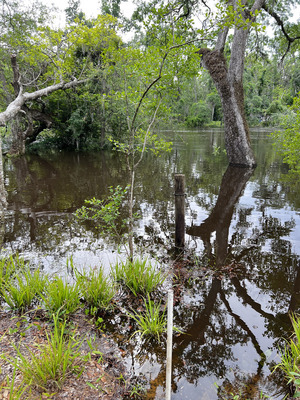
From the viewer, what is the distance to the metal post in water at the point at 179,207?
4.52 metres

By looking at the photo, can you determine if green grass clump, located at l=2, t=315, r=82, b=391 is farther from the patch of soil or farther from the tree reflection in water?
the tree reflection in water

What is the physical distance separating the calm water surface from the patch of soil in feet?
0.73

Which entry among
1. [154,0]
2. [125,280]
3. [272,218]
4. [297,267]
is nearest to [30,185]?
[125,280]

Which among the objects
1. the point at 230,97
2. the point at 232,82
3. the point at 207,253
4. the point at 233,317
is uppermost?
the point at 232,82

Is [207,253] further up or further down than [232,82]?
further down

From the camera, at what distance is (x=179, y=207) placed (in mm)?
4684

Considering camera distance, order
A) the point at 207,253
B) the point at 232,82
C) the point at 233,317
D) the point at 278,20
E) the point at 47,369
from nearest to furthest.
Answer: the point at 47,369 < the point at 233,317 < the point at 207,253 < the point at 232,82 < the point at 278,20

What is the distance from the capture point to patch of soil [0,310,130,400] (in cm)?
216

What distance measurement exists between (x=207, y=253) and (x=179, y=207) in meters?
1.26

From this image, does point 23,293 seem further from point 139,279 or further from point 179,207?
point 179,207

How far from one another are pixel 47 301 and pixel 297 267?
14.1 feet

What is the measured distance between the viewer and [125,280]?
371 cm

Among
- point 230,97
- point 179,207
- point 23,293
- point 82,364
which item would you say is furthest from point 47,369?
point 230,97

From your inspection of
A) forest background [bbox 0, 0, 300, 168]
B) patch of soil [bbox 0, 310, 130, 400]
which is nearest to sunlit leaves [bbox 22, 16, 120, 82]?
forest background [bbox 0, 0, 300, 168]
